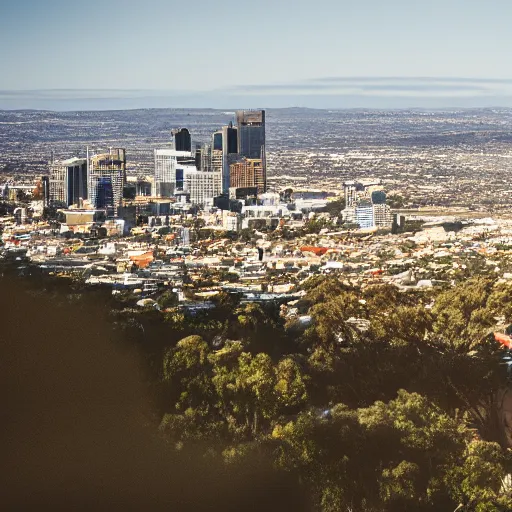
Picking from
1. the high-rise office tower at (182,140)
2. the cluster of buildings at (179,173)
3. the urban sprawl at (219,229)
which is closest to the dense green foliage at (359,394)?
the urban sprawl at (219,229)

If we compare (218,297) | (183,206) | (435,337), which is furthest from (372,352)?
(183,206)

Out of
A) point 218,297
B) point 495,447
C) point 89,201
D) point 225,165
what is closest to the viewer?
point 495,447

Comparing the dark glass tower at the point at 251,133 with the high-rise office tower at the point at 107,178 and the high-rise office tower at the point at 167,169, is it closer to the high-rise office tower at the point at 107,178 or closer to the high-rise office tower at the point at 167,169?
the high-rise office tower at the point at 167,169

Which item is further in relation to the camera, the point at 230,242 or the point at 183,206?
the point at 183,206

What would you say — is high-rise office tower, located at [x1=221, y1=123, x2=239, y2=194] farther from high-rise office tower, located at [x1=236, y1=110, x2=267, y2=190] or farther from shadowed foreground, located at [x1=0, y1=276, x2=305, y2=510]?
shadowed foreground, located at [x1=0, y1=276, x2=305, y2=510]

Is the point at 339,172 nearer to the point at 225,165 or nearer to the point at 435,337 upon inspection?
the point at 225,165

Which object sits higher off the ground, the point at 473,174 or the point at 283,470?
the point at 473,174
